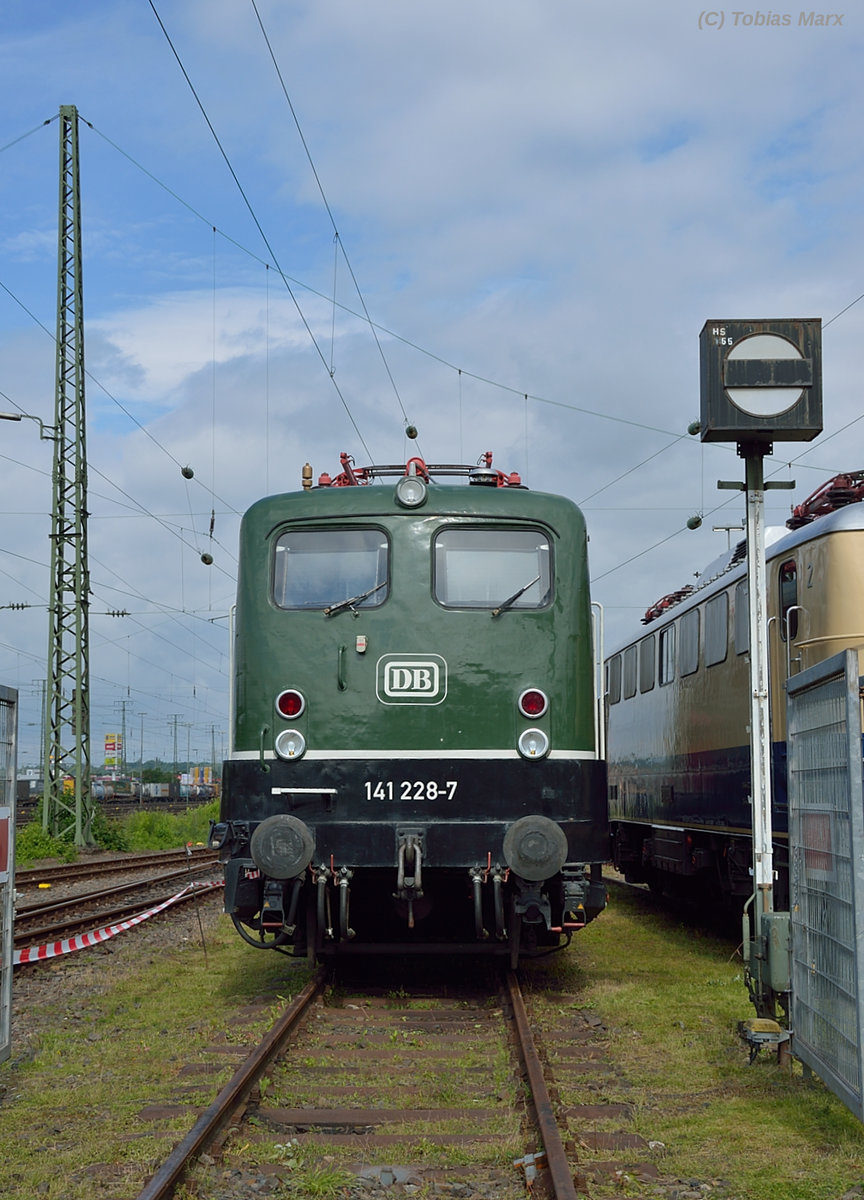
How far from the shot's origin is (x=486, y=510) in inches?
366

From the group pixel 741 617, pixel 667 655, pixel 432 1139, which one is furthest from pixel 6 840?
pixel 667 655

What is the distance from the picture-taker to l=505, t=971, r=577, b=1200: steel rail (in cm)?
507

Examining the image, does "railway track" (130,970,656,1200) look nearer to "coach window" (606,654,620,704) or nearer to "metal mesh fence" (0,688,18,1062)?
"metal mesh fence" (0,688,18,1062)

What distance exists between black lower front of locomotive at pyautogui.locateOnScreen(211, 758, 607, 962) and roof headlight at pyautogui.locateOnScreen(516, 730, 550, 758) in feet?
0.24

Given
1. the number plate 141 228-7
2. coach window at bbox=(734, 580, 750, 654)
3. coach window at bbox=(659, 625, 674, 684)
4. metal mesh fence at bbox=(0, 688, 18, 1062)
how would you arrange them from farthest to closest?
coach window at bbox=(659, 625, 674, 684) < coach window at bbox=(734, 580, 750, 654) < the number plate 141 228-7 < metal mesh fence at bbox=(0, 688, 18, 1062)

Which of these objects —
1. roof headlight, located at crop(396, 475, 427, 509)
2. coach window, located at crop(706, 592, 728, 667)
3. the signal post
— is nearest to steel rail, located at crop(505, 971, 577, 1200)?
the signal post

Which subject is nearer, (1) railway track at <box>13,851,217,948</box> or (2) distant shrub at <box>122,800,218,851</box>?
(1) railway track at <box>13,851,217,948</box>

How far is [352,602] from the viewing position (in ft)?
30.0

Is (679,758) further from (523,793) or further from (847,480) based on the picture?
(523,793)

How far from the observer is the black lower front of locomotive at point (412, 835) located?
8383 millimetres

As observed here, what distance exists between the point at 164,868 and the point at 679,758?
14.8m

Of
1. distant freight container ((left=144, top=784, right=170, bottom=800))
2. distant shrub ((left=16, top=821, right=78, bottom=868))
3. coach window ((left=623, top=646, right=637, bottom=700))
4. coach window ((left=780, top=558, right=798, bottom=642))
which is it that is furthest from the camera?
distant freight container ((left=144, top=784, right=170, bottom=800))

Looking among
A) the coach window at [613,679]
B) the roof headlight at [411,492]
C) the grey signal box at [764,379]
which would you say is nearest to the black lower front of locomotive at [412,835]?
the roof headlight at [411,492]

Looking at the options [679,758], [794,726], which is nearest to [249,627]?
[794,726]
